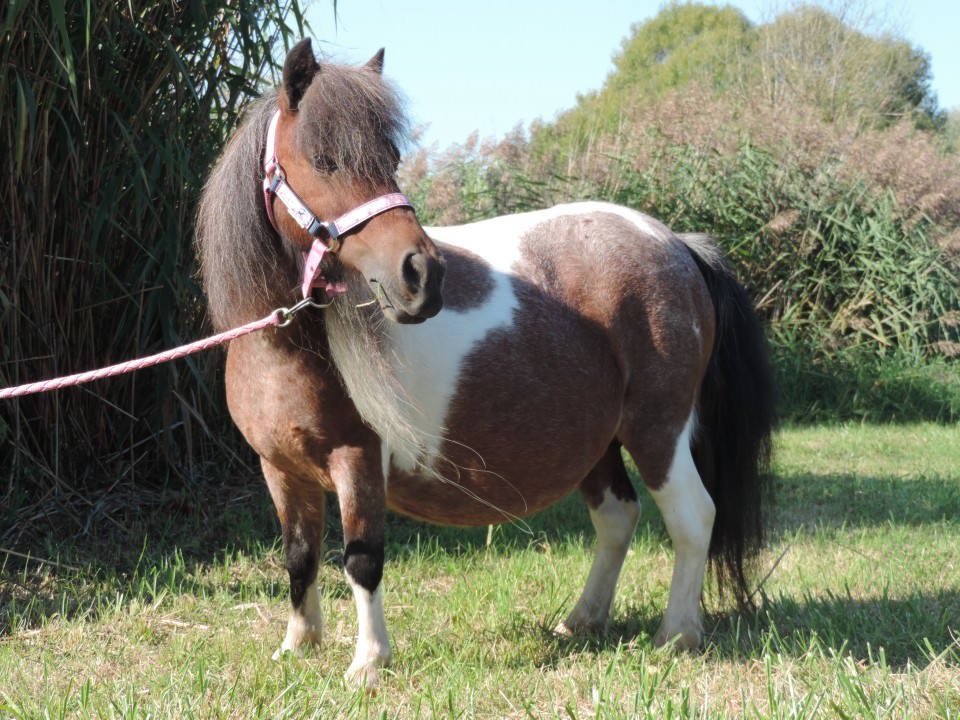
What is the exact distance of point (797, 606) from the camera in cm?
384

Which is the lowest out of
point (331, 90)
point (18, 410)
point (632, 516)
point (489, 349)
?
point (18, 410)

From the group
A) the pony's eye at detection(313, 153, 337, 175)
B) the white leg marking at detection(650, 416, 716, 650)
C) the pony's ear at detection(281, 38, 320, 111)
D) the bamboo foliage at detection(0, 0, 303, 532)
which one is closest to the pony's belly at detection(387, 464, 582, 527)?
the white leg marking at detection(650, 416, 716, 650)

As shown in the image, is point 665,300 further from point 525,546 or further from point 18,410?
point 18,410

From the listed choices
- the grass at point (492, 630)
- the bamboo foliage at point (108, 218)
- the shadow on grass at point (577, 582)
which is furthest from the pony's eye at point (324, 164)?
the bamboo foliage at point (108, 218)

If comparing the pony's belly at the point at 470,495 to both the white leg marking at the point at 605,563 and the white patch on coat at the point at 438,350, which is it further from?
the white leg marking at the point at 605,563

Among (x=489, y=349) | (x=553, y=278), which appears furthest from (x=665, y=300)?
(x=489, y=349)

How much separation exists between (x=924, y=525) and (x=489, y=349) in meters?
3.38

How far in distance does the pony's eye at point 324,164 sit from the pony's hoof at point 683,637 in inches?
79.9

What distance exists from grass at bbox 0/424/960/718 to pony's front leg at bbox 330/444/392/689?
91mm

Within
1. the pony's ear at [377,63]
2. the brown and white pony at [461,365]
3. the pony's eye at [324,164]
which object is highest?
the pony's ear at [377,63]

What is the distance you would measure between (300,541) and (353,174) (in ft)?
4.24

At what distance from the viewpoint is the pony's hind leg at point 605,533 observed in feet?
12.3

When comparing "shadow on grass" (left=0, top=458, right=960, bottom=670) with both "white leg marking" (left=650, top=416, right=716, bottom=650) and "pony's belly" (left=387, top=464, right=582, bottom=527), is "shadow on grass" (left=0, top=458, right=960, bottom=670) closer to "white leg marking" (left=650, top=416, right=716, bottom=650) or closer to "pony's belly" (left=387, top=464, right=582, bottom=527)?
"white leg marking" (left=650, top=416, right=716, bottom=650)

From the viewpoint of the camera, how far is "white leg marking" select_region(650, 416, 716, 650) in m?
3.50
